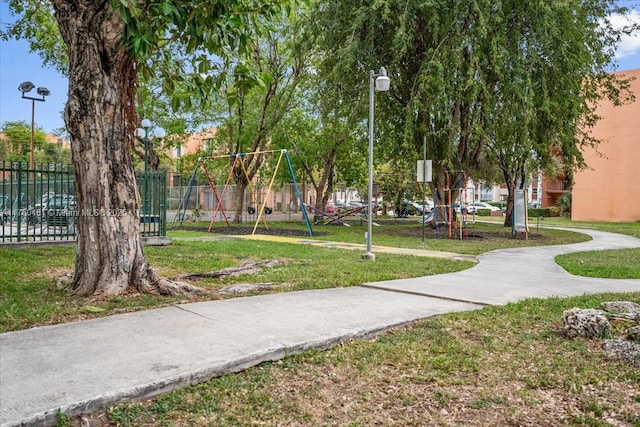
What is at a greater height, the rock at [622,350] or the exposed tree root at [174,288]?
the exposed tree root at [174,288]

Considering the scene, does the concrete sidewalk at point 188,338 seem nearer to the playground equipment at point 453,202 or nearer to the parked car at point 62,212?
the parked car at point 62,212

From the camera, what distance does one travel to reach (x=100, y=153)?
623cm

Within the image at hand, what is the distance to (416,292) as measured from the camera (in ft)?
22.8

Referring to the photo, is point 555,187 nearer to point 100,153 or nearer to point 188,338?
point 100,153

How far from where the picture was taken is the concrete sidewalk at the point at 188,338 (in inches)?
126

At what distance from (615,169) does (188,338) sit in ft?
124

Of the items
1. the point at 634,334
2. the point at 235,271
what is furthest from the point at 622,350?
the point at 235,271

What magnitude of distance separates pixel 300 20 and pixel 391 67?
14.0 feet

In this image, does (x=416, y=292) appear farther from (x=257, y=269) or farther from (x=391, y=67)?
(x=391, y=67)

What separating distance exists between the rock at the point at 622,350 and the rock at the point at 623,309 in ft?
2.22

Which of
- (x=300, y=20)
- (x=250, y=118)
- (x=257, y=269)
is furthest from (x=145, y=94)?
(x=257, y=269)

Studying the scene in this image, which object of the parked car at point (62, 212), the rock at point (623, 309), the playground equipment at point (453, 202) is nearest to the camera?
the rock at point (623, 309)

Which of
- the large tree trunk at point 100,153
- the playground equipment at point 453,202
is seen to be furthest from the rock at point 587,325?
the playground equipment at point 453,202

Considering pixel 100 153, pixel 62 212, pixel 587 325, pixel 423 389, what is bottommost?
pixel 423 389
